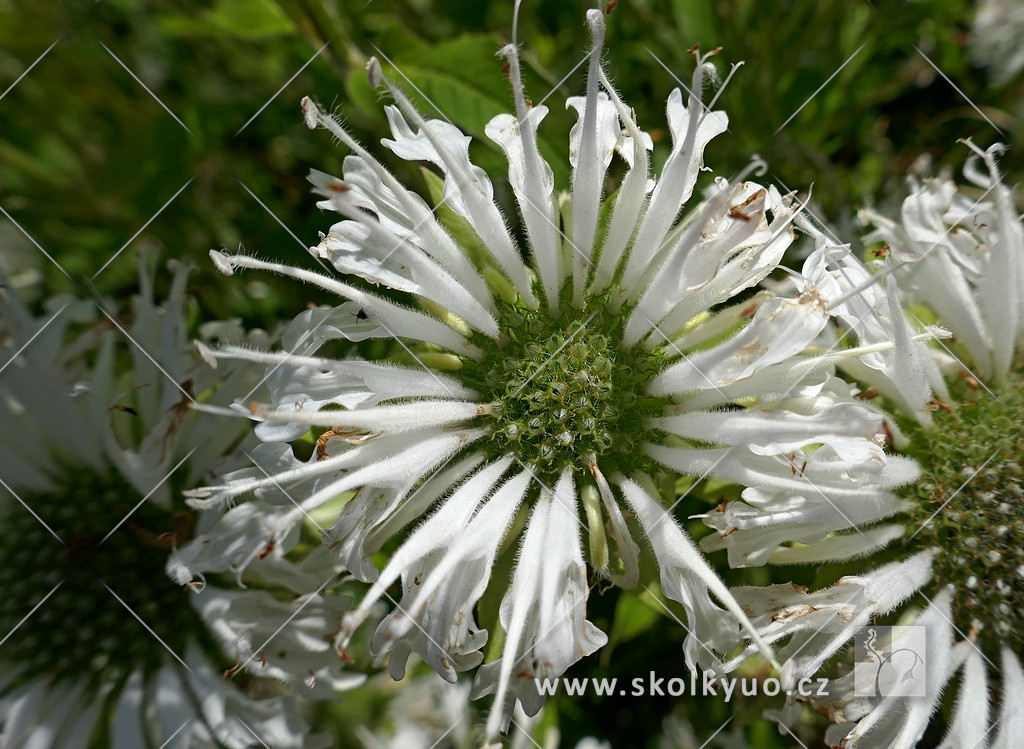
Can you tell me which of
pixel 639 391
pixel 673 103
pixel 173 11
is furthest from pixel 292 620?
pixel 173 11

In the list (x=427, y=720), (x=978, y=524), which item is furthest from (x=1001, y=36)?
(x=427, y=720)

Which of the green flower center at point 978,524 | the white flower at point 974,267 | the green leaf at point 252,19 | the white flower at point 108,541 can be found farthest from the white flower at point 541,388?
the green leaf at point 252,19

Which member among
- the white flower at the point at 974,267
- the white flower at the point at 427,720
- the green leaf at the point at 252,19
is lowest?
the white flower at the point at 427,720

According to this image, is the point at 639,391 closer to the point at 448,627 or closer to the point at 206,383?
the point at 448,627

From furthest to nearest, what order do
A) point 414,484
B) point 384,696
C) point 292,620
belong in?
point 384,696, point 292,620, point 414,484

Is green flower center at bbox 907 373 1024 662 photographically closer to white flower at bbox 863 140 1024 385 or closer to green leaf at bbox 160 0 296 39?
white flower at bbox 863 140 1024 385

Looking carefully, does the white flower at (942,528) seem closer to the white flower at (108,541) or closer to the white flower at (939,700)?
the white flower at (939,700)

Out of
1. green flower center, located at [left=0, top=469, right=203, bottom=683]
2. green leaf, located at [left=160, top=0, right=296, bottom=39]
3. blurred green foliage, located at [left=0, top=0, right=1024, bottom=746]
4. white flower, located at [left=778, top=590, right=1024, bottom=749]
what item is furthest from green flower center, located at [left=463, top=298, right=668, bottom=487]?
green leaf, located at [left=160, top=0, right=296, bottom=39]
